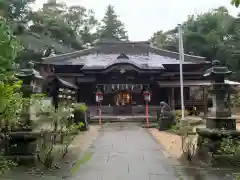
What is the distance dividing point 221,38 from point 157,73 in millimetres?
19432

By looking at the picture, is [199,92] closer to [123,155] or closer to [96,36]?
[123,155]

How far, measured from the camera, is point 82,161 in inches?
299

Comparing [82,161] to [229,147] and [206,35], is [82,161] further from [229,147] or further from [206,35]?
[206,35]

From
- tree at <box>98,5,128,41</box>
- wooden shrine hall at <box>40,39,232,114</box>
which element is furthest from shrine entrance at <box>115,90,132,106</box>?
tree at <box>98,5,128,41</box>

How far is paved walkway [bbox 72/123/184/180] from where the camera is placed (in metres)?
6.13

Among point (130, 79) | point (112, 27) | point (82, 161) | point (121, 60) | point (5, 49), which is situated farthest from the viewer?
point (112, 27)

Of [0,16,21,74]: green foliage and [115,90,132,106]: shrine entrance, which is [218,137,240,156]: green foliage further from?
[115,90,132,106]: shrine entrance

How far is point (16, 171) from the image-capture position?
6.39 meters

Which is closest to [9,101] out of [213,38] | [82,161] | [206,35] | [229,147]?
[82,161]

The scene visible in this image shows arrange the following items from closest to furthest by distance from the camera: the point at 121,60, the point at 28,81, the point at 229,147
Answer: the point at 229,147, the point at 28,81, the point at 121,60

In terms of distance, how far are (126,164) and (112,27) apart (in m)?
53.1

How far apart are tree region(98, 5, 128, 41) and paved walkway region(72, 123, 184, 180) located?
160 feet

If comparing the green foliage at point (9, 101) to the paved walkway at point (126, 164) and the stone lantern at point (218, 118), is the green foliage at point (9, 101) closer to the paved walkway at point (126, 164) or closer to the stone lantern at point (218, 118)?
the paved walkway at point (126, 164)

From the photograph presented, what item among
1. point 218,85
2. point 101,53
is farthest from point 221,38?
Answer: point 218,85
